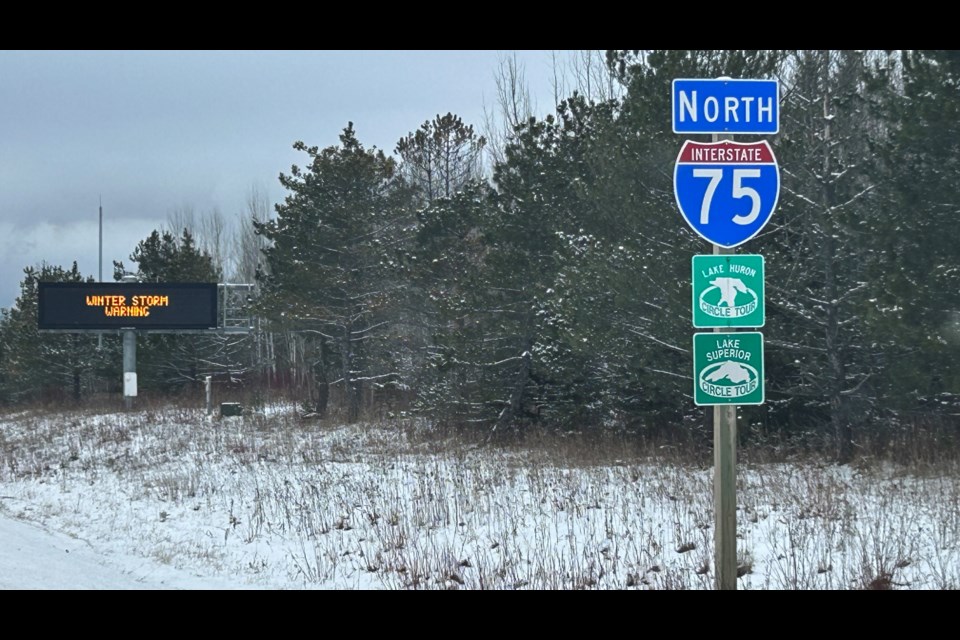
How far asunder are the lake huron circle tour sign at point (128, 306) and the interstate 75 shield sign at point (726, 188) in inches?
1047

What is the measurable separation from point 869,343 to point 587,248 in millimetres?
5728

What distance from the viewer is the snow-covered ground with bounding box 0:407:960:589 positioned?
8.86 meters

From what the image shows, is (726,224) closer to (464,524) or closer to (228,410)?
(464,524)

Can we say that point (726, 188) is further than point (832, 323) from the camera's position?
No

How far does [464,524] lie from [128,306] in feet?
75.8

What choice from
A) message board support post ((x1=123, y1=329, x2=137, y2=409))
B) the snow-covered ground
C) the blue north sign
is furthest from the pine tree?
the blue north sign

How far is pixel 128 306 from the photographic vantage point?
31250 mm

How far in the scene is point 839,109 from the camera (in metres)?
16.1

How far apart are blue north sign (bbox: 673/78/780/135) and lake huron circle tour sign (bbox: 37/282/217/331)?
26.6m

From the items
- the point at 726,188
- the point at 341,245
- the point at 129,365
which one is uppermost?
the point at 341,245

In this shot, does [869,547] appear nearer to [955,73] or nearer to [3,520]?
[955,73]

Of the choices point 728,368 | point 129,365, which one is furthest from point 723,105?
point 129,365

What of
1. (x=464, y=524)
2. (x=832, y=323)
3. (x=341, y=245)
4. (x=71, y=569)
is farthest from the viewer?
(x=341, y=245)
